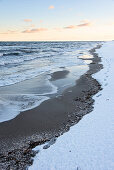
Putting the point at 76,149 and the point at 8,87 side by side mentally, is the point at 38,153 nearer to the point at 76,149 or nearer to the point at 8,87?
the point at 76,149

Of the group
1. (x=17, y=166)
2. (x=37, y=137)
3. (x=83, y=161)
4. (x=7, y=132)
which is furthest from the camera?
(x=7, y=132)

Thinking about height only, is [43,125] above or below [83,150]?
below

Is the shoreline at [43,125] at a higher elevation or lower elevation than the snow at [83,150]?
lower

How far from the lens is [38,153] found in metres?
4.00

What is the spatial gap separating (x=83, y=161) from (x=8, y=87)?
25.9ft

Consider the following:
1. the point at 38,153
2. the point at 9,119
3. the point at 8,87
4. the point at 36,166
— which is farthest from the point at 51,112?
the point at 8,87

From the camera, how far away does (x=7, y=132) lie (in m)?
5.27

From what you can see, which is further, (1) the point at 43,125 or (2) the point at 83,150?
(1) the point at 43,125

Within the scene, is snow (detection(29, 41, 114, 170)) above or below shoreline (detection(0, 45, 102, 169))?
above

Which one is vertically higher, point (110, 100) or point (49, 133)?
point (110, 100)

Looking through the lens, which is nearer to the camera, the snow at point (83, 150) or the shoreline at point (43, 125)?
the snow at point (83, 150)

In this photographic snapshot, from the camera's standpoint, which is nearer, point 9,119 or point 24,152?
point 24,152

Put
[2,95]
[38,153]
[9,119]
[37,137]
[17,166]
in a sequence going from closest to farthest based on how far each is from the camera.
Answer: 1. [17,166]
2. [38,153]
3. [37,137]
4. [9,119]
5. [2,95]

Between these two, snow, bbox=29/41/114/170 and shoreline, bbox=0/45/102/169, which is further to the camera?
shoreline, bbox=0/45/102/169
